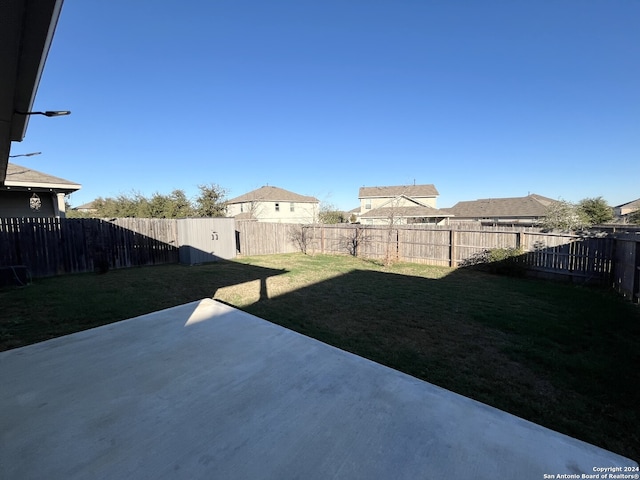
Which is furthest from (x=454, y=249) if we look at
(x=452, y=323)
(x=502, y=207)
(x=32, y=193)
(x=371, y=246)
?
(x=502, y=207)

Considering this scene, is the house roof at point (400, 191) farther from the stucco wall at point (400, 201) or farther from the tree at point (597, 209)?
the tree at point (597, 209)

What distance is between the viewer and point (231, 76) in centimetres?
1139

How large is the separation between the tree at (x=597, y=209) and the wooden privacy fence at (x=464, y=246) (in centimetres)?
1921

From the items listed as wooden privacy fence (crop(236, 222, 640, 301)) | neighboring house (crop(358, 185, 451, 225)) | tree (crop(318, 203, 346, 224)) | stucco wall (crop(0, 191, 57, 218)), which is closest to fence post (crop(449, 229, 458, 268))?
wooden privacy fence (crop(236, 222, 640, 301))

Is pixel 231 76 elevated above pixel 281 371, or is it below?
above

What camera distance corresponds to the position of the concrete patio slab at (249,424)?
104 cm

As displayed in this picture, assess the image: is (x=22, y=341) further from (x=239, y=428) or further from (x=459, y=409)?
(x=459, y=409)

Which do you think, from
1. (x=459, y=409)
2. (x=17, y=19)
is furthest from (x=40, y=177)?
(x=459, y=409)

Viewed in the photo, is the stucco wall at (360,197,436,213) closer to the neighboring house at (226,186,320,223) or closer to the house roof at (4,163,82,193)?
the neighboring house at (226,186,320,223)

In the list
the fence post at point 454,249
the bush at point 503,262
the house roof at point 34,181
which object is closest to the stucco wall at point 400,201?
the fence post at point 454,249

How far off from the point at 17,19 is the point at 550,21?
37.5ft

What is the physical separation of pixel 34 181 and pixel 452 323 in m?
13.7

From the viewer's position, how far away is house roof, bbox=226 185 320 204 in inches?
1187

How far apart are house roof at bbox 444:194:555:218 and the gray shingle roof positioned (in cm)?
3622
